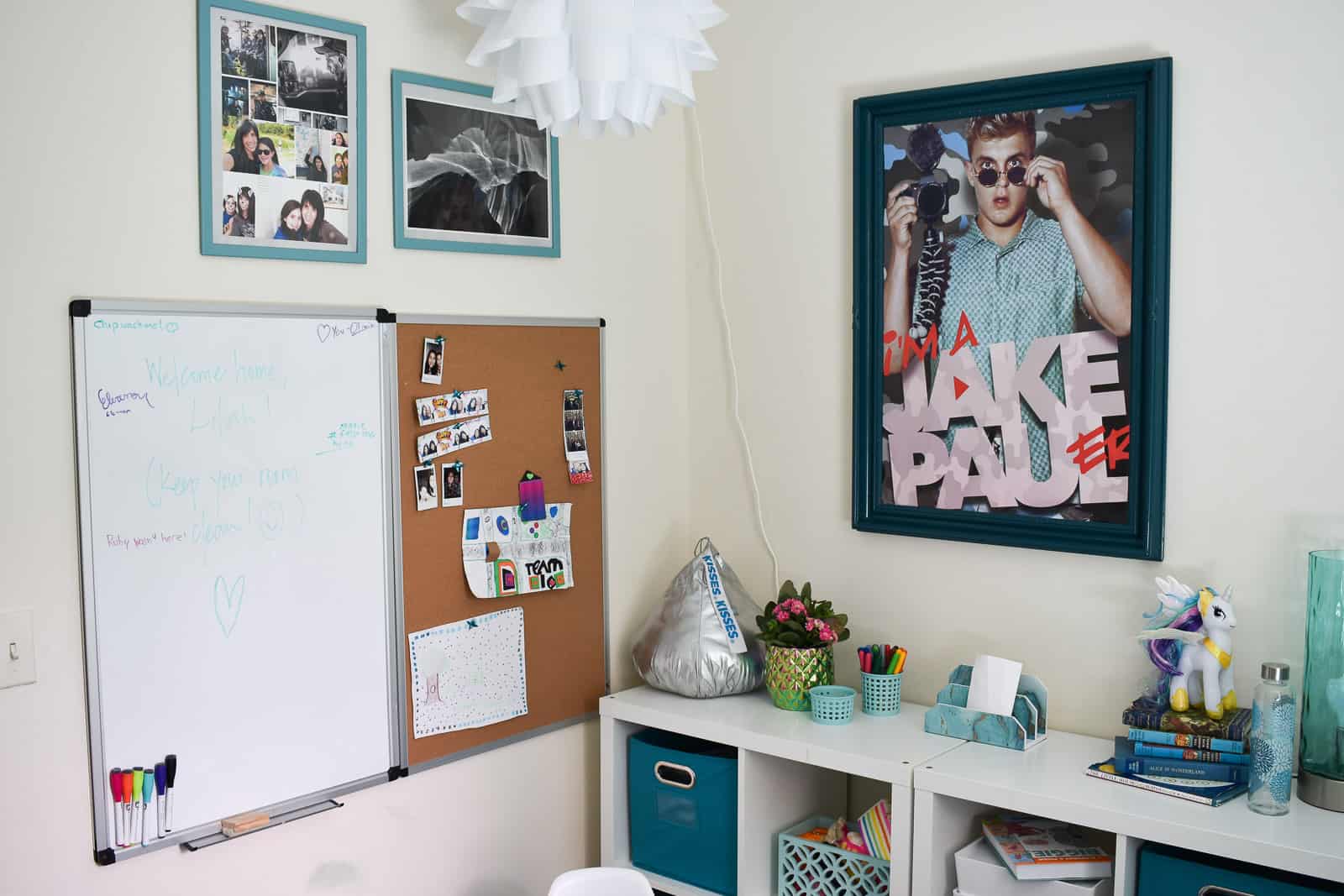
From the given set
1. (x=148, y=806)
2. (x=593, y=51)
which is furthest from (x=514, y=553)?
(x=593, y=51)

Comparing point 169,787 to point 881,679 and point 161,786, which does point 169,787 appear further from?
point 881,679

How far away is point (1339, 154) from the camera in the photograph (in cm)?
188

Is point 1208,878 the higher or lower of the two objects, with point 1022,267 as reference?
lower

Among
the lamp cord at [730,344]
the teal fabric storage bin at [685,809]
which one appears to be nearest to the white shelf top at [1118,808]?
the teal fabric storage bin at [685,809]

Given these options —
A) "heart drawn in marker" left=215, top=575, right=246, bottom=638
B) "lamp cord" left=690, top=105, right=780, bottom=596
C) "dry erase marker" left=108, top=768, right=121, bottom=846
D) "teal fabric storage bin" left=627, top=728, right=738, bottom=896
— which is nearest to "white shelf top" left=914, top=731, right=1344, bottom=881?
"teal fabric storage bin" left=627, top=728, right=738, bottom=896

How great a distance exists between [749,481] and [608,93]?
3.77 feet

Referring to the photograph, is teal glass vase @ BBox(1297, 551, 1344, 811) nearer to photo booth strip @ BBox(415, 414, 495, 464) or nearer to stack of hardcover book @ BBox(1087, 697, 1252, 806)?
stack of hardcover book @ BBox(1087, 697, 1252, 806)

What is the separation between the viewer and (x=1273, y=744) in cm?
176

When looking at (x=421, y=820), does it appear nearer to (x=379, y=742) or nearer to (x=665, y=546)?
(x=379, y=742)

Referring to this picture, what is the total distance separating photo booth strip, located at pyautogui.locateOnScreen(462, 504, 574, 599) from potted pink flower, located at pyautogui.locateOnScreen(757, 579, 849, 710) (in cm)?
46

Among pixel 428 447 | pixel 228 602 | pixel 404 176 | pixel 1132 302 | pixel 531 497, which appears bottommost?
pixel 228 602

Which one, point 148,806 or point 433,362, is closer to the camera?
point 148,806

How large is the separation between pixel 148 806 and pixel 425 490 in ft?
2.34

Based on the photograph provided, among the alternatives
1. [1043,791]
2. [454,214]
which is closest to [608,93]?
[454,214]
